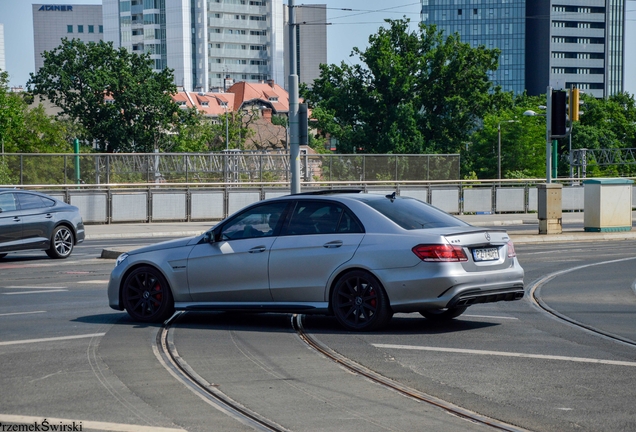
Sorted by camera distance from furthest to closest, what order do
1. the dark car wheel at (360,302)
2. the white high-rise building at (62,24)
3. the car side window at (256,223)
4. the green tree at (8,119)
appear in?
the white high-rise building at (62,24) < the green tree at (8,119) < the car side window at (256,223) < the dark car wheel at (360,302)

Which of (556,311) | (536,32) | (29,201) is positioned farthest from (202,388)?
(536,32)

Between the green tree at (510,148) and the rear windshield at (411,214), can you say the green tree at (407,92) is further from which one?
the rear windshield at (411,214)


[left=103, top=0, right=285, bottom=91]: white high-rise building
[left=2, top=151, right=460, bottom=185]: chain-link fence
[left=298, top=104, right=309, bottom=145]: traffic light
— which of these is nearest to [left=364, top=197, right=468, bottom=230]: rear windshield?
[left=298, top=104, right=309, bottom=145]: traffic light

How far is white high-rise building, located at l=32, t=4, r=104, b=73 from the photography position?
195875mm

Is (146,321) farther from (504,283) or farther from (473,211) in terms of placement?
(473,211)

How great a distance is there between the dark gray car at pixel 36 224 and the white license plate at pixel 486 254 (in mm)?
11898

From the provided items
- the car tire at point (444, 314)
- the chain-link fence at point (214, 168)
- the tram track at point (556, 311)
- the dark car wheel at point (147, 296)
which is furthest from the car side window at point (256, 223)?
the chain-link fence at point (214, 168)

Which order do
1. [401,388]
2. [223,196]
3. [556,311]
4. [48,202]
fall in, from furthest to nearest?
1. [223,196]
2. [48,202]
3. [556,311]
4. [401,388]

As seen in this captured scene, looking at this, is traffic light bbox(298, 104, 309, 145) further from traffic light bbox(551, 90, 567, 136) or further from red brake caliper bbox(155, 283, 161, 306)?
red brake caliper bbox(155, 283, 161, 306)

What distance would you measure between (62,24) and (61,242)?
187m

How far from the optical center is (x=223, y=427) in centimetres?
593

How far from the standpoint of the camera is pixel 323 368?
790 centimetres

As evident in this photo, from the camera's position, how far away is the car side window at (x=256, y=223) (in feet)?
34.3

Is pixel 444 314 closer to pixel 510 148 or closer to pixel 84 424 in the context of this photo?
pixel 84 424
